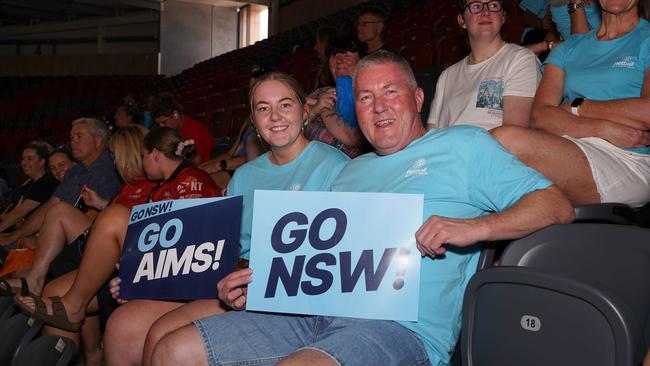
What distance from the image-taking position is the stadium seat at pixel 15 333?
2.77 m

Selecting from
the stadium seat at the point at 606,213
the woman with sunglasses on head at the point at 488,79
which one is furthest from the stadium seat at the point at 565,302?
the woman with sunglasses on head at the point at 488,79

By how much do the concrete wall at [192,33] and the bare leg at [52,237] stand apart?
54.5 feet

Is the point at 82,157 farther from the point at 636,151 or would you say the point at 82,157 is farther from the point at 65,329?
the point at 636,151

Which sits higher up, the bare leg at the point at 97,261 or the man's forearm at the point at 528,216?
the man's forearm at the point at 528,216

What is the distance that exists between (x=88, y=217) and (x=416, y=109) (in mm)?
2553

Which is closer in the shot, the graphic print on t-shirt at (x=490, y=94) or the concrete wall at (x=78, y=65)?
the graphic print on t-shirt at (x=490, y=94)

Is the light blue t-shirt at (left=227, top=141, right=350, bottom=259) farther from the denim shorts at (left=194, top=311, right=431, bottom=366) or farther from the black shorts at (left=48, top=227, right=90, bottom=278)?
the black shorts at (left=48, top=227, right=90, bottom=278)

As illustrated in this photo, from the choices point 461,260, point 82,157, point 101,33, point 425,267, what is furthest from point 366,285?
point 101,33

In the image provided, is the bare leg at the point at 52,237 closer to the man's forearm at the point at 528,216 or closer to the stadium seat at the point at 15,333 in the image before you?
the stadium seat at the point at 15,333

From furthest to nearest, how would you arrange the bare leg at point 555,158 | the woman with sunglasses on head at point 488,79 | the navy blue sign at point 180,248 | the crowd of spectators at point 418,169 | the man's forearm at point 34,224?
1. the man's forearm at point 34,224
2. the woman with sunglasses on head at point 488,79
3. the navy blue sign at point 180,248
4. the bare leg at point 555,158
5. the crowd of spectators at point 418,169

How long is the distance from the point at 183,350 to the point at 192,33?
18957 millimetres

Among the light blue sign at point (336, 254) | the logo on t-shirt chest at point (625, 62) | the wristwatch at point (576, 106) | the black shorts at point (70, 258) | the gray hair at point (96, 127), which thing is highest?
the logo on t-shirt chest at point (625, 62)

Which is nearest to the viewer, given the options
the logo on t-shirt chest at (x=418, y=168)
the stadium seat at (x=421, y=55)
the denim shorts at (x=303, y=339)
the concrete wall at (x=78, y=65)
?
the denim shorts at (x=303, y=339)

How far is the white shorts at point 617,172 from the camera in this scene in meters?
1.93
